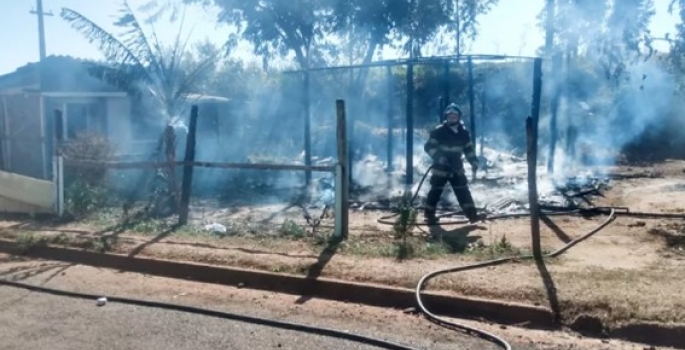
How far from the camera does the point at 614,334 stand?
4.97m

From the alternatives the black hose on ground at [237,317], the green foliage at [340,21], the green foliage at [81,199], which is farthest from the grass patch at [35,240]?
the green foliage at [340,21]

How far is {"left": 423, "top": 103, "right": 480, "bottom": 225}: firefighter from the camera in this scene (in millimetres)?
9375

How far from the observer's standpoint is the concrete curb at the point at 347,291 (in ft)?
16.2

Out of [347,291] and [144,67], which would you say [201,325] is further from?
[144,67]

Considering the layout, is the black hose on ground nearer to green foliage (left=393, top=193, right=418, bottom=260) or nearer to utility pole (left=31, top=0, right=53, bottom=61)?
green foliage (left=393, top=193, right=418, bottom=260)

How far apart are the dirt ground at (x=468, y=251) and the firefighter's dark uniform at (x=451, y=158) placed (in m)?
0.44

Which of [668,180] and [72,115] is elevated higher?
[72,115]

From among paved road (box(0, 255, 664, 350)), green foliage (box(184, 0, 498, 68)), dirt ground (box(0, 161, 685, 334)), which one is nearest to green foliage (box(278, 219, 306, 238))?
dirt ground (box(0, 161, 685, 334))

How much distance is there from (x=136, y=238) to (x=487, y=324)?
5.17 metres

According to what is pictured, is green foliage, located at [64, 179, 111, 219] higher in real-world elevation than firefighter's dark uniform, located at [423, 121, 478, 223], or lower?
lower

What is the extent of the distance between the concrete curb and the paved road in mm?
150

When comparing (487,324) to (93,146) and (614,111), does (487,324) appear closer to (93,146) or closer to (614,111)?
(93,146)

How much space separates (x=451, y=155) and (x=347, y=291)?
387 centimetres

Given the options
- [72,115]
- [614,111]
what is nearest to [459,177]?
[72,115]
